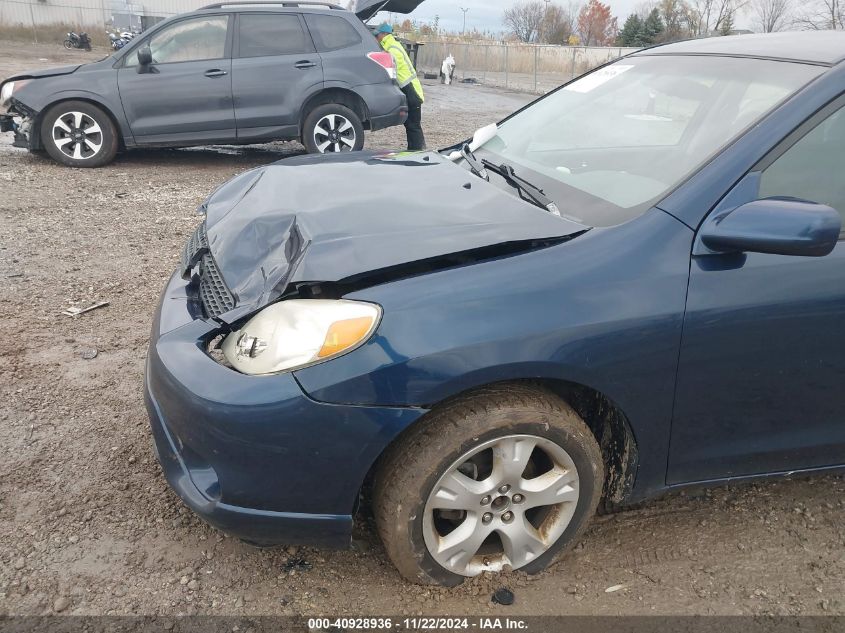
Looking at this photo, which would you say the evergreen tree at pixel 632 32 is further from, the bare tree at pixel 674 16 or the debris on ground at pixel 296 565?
the debris on ground at pixel 296 565

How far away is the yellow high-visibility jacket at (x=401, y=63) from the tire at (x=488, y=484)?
804 cm

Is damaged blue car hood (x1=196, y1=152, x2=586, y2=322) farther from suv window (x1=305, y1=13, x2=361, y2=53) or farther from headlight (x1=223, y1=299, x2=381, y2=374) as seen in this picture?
suv window (x1=305, y1=13, x2=361, y2=53)

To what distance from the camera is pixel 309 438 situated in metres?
1.93

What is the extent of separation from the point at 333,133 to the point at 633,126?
6.20 meters

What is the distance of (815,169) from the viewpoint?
7.43 feet

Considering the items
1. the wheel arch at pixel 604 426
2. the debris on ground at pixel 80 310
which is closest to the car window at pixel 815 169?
the wheel arch at pixel 604 426

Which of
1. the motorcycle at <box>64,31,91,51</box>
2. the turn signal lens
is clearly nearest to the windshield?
the turn signal lens

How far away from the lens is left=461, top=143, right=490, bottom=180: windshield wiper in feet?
9.48

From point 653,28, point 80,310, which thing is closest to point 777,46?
point 80,310

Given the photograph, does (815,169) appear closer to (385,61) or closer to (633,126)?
(633,126)

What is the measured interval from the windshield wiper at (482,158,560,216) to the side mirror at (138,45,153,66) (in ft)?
20.3

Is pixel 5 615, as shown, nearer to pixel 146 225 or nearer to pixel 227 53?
pixel 146 225

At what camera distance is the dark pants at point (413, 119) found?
977 centimetres

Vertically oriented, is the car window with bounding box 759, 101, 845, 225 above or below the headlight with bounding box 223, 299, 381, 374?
above
